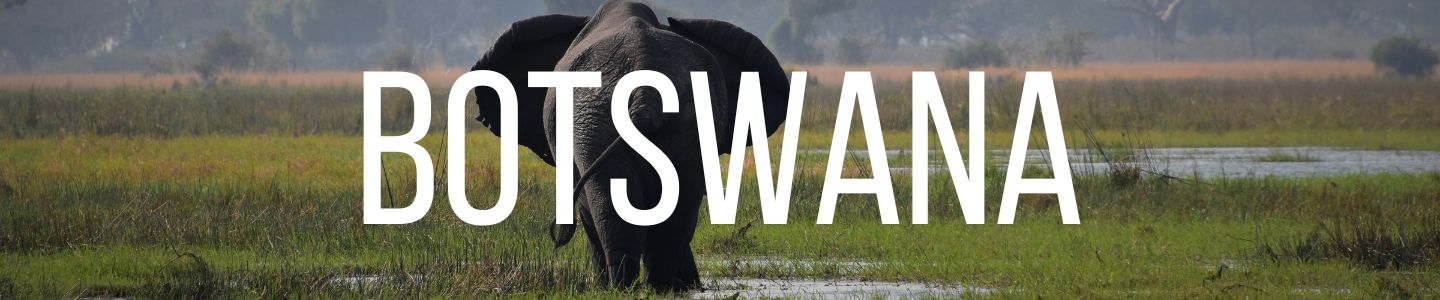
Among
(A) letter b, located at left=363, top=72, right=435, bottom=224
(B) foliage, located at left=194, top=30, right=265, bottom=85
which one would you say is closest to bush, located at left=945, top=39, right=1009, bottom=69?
(B) foliage, located at left=194, top=30, right=265, bottom=85

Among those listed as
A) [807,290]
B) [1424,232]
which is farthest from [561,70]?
[1424,232]

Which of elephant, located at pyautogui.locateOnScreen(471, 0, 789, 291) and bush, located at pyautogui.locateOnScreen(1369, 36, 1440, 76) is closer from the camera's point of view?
elephant, located at pyautogui.locateOnScreen(471, 0, 789, 291)

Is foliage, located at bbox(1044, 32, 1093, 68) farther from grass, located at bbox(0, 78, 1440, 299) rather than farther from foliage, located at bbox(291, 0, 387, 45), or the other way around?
grass, located at bbox(0, 78, 1440, 299)

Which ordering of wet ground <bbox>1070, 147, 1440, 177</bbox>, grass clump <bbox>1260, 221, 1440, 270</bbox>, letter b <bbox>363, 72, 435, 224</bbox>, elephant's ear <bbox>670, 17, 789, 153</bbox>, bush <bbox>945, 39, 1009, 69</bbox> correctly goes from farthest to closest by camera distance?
bush <bbox>945, 39, 1009, 69</bbox> < wet ground <bbox>1070, 147, 1440, 177</bbox> < letter b <bbox>363, 72, 435, 224</bbox> < grass clump <bbox>1260, 221, 1440, 270</bbox> < elephant's ear <bbox>670, 17, 789, 153</bbox>

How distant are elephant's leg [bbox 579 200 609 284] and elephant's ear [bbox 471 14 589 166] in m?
0.70

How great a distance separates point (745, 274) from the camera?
9.12 m

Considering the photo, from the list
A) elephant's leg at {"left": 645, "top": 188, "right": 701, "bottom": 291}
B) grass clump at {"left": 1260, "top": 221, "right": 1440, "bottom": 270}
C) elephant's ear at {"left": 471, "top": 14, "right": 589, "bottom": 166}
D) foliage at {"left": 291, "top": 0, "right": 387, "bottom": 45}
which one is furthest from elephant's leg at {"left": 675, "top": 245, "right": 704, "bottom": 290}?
foliage at {"left": 291, "top": 0, "right": 387, "bottom": 45}

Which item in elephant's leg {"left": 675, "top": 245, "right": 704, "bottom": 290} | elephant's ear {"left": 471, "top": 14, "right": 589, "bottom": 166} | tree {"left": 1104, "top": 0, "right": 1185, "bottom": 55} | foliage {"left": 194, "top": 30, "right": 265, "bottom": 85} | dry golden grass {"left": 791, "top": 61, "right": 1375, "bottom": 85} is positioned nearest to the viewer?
elephant's leg {"left": 675, "top": 245, "right": 704, "bottom": 290}

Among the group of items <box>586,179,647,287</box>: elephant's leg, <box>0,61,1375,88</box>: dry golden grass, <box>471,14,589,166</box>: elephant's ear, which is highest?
<box>0,61,1375,88</box>: dry golden grass

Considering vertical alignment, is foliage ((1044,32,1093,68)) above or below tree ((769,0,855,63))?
below

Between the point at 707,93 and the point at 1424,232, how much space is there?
14.5 feet

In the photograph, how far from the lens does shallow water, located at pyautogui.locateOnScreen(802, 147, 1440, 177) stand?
1681 centimetres

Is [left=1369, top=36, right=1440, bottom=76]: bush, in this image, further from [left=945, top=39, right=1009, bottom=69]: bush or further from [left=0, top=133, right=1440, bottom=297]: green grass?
[left=0, top=133, right=1440, bottom=297]: green grass

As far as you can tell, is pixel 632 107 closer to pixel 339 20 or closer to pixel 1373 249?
pixel 1373 249
